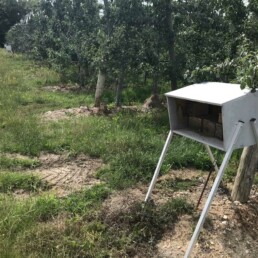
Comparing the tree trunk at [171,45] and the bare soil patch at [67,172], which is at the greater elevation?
the tree trunk at [171,45]

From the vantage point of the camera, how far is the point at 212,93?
3.52 metres

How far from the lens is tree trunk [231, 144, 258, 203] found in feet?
14.6

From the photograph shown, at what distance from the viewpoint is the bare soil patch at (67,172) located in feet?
17.6

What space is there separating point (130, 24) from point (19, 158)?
19.9 feet

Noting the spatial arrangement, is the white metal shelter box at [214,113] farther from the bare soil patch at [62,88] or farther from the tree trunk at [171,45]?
the bare soil patch at [62,88]

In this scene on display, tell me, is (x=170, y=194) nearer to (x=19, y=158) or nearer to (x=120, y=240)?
(x=120, y=240)

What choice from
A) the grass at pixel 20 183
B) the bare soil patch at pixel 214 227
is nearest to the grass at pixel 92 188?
the grass at pixel 20 183

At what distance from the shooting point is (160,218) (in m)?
4.21

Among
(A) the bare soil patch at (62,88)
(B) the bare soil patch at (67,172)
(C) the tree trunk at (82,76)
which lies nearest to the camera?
(B) the bare soil patch at (67,172)

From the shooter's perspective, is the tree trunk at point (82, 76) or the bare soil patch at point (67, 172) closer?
the bare soil patch at point (67, 172)

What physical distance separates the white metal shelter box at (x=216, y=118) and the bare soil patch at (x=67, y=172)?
2036 millimetres

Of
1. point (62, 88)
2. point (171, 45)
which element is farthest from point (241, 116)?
point (62, 88)

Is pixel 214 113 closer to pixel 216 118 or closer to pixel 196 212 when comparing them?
pixel 216 118

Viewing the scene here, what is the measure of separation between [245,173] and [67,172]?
116 inches
